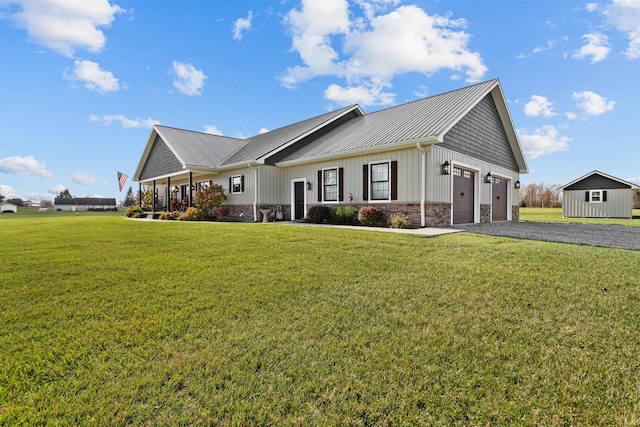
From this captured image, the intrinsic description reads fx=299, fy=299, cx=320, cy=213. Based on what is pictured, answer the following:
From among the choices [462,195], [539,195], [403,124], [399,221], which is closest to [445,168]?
[462,195]

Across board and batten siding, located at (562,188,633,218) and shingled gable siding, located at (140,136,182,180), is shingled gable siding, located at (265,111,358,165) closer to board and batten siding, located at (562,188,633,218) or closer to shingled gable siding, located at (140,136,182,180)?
shingled gable siding, located at (140,136,182,180)

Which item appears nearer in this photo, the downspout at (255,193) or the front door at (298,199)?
the front door at (298,199)

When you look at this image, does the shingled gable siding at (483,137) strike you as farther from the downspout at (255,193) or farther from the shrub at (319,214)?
the downspout at (255,193)

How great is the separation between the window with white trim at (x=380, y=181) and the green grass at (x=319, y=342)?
20.4ft

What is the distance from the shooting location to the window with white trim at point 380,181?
1132 centimetres

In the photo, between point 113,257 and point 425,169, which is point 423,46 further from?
point 113,257

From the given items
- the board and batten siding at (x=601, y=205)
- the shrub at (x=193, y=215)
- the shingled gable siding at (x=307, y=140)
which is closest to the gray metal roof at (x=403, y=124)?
the shingled gable siding at (x=307, y=140)

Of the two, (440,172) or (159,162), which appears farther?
(159,162)

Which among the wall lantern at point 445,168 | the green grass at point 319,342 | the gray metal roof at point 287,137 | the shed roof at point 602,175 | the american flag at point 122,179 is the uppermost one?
the gray metal roof at point 287,137

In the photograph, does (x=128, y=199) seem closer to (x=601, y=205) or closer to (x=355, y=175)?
(x=355, y=175)

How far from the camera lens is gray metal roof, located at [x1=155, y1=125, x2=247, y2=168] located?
721 inches

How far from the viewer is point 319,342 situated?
9.18 ft

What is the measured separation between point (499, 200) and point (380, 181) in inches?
320

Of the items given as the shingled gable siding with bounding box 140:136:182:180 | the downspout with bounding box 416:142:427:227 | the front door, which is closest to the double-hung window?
the downspout with bounding box 416:142:427:227
